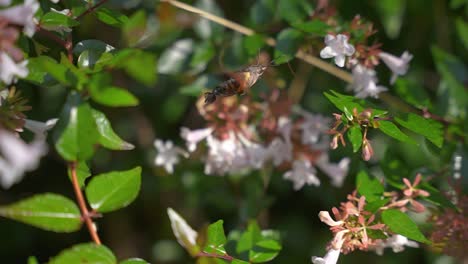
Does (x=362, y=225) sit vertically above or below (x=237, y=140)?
above

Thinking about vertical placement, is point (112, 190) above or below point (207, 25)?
above

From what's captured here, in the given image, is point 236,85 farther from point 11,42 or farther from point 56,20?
point 11,42

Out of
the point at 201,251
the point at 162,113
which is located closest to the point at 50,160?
the point at 162,113

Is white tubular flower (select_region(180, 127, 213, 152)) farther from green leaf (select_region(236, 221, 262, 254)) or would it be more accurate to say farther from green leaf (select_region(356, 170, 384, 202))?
green leaf (select_region(356, 170, 384, 202))

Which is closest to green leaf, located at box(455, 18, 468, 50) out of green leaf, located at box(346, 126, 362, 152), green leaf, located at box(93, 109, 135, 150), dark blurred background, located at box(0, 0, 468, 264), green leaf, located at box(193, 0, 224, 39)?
dark blurred background, located at box(0, 0, 468, 264)

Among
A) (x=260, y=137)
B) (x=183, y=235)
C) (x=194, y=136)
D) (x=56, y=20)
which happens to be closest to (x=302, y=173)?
(x=260, y=137)

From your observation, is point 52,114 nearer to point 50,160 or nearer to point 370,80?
point 50,160

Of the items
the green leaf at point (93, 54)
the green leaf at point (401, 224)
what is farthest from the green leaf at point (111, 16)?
the green leaf at point (401, 224)
